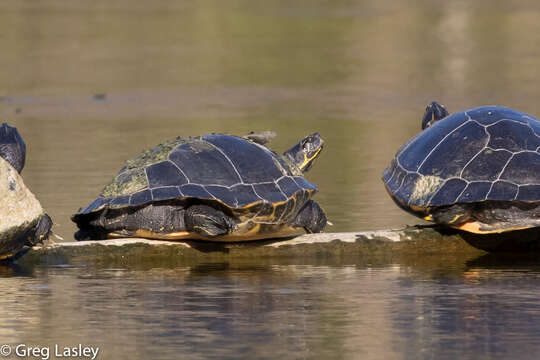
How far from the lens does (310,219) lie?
9047 millimetres

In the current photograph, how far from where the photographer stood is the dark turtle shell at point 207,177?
8398 mm

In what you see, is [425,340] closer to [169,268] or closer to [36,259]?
[169,268]

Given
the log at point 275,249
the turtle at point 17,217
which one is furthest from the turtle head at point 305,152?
the turtle at point 17,217

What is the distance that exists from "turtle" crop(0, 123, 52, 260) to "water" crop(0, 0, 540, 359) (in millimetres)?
222

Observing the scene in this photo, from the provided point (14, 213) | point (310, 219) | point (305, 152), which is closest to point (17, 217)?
point (14, 213)

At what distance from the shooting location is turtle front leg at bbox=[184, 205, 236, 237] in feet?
27.2

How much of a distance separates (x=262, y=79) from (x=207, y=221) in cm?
1387

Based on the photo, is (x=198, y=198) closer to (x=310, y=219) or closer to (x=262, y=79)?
(x=310, y=219)

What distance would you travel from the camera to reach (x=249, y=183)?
28.3 ft

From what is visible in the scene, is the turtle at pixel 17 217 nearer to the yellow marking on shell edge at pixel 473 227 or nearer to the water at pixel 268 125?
the water at pixel 268 125

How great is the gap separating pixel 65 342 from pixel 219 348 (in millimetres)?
812

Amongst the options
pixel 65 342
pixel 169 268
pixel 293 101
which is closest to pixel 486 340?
pixel 65 342

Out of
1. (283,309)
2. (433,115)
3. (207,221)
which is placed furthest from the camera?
(433,115)

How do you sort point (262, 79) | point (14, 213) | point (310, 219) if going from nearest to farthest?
point (14, 213)
point (310, 219)
point (262, 79)
